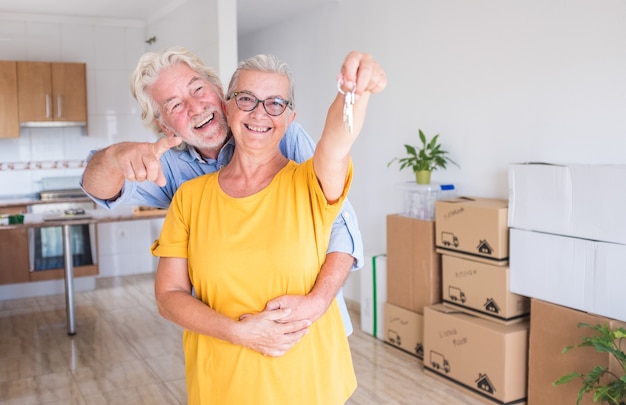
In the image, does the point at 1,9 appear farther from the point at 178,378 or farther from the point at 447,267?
the point at 447,267

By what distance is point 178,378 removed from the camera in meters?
3.86

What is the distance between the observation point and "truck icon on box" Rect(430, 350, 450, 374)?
11.8ft

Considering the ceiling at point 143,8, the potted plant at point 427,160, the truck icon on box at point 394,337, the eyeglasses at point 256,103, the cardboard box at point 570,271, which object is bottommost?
the truck icon on box at point 394,337

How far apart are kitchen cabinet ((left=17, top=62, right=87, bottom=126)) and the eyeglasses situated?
526 centimetres

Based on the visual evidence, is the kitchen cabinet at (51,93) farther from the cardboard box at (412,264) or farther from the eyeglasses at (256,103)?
the eyeglasses at (256,103)

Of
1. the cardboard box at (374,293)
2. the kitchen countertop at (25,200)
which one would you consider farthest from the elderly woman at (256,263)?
the kitchen countertop at (25,200)

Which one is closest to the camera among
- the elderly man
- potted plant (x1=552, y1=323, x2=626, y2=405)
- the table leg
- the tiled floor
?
the elderly man

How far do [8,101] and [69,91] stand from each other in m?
0.57

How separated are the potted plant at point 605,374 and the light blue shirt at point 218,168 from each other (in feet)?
4.80

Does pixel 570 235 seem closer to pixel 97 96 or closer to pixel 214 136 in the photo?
pixel 214 136

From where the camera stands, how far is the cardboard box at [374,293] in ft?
14.3

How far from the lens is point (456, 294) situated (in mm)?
3631

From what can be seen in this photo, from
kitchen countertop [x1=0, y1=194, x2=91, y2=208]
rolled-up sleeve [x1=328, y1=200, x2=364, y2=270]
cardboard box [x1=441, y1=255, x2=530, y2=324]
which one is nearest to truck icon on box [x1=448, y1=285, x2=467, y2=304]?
cardboard box [x1=441, y1=255, x2=530, y2=324]

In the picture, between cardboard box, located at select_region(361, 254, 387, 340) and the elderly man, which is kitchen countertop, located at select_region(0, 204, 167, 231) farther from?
the elderly man
